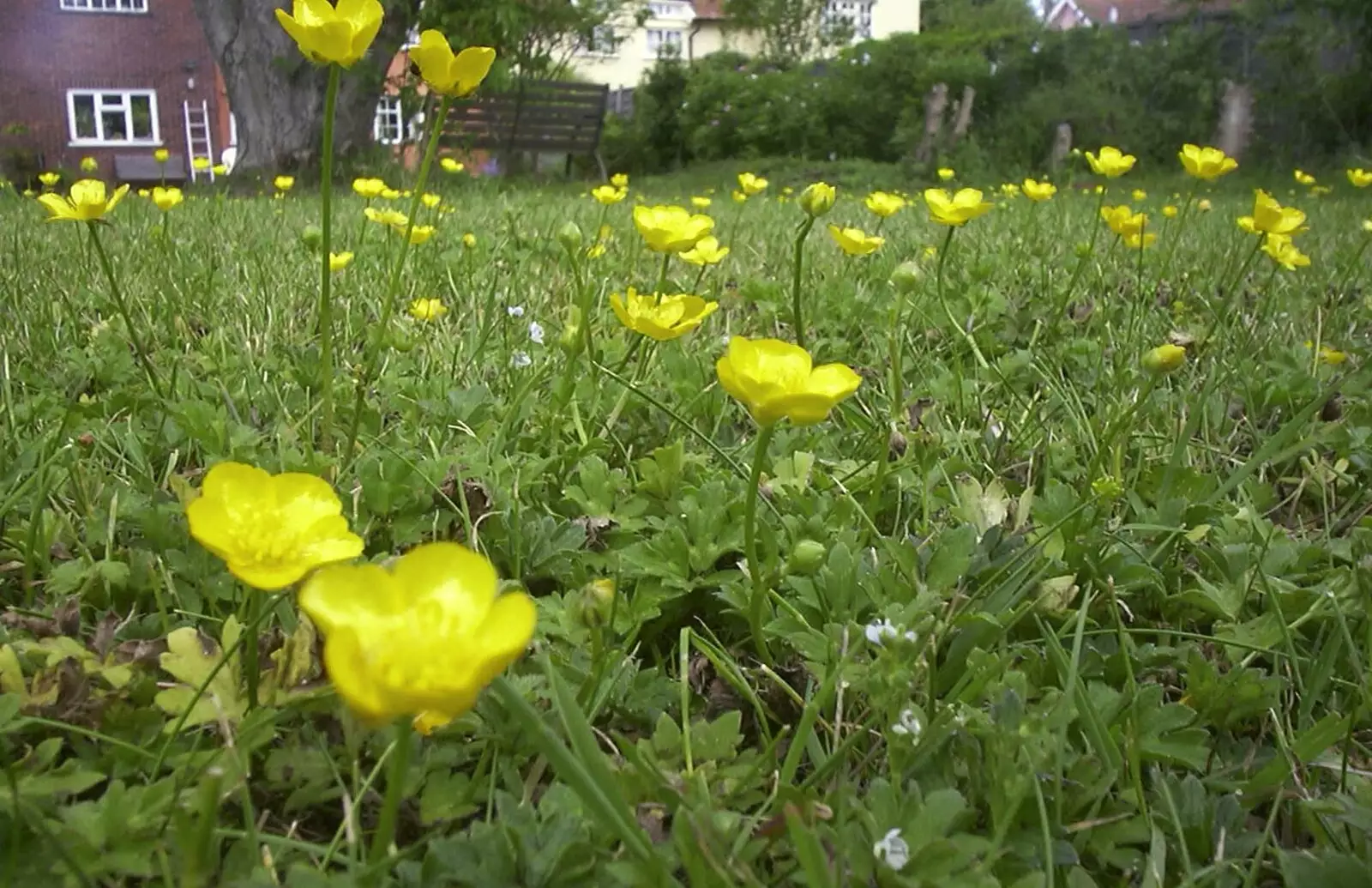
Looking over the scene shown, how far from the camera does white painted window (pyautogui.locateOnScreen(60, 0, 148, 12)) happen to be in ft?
63.8

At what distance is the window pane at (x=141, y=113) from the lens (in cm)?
2006

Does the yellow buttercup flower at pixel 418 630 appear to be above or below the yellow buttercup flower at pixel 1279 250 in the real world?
below

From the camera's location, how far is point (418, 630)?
0.54 m

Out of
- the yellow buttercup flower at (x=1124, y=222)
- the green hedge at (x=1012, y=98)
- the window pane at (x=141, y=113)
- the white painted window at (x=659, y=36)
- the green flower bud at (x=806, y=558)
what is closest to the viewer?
the green flower bud at (x=806, y=558)

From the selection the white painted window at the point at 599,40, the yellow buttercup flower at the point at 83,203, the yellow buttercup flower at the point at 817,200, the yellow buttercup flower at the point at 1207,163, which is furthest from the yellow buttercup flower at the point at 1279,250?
the white painted window at the point at 599,40

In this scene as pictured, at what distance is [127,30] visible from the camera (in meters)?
19.5

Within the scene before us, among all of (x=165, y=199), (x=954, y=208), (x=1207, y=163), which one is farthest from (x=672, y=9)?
(x=954, y=208)

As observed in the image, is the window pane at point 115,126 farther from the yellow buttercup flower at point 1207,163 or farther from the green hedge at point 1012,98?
the yellow buttercup flower at point 1207,163

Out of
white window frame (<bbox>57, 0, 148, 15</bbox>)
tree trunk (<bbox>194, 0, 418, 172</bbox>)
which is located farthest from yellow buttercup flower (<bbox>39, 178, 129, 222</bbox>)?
white window frame (<bbox>57, 0, 148, 15</bbox>)

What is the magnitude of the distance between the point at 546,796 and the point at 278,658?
27 centimetres

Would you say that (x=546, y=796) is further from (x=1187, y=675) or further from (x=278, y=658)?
(x=1187, y=675)

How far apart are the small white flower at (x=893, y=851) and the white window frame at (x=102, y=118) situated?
75.7 ft

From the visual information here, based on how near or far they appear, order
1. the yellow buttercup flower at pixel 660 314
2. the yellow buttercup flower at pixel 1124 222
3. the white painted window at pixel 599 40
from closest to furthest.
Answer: the yellow buttercup flower at pixel 660 314 < the yellow buttercup flower at pixel 1124 222 < the white painted window at pixel 599 40

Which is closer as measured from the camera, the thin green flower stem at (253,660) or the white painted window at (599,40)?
the thin green flower stem at (253,660)
